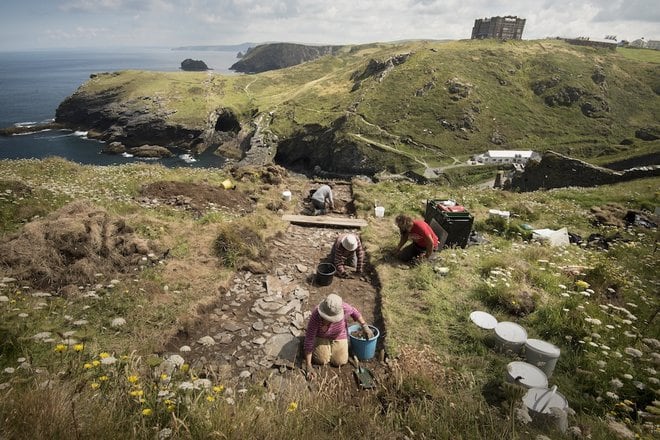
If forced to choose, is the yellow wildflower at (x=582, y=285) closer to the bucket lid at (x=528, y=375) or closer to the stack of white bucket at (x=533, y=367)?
the stack of white bucket at (x=533, y=367)

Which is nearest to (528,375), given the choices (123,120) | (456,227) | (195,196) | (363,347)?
(363,347)

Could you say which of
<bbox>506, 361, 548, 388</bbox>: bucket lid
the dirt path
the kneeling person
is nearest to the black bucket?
the dirt path

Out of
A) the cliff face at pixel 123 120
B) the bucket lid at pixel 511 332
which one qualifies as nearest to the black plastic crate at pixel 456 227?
the bucket lid at pixel 511 332

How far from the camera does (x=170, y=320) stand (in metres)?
7.47

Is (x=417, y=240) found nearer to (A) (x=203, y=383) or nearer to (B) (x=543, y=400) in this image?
(B) (x=543, y=400)

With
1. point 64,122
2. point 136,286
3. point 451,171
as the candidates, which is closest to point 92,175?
point 136,286

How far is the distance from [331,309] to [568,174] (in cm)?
2877

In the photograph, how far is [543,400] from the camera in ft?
15.4

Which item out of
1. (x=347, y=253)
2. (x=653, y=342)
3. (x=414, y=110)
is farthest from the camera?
(x=414, y=110)

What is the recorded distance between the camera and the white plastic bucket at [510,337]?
21.6 ft

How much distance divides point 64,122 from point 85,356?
434 ft

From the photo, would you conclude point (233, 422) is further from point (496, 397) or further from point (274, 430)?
point (496, 397)

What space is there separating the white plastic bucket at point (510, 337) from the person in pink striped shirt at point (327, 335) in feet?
8.65

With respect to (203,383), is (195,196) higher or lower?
lower
